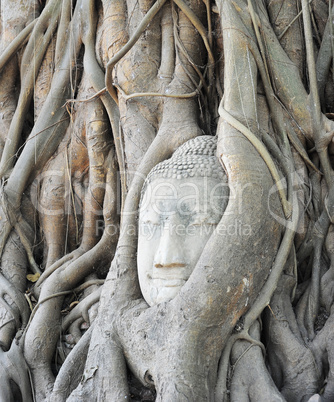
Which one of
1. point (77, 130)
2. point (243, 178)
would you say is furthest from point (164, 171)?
point (77, 130)

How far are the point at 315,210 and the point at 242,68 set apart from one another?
2.51ft

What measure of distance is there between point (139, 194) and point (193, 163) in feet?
1.21

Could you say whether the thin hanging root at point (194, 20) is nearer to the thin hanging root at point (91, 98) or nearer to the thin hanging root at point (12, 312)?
the thin hanging root at point (91, 98)

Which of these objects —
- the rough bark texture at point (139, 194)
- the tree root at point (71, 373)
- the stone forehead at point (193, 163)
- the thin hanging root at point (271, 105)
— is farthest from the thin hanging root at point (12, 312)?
the thin hanging root at point (271, 105)

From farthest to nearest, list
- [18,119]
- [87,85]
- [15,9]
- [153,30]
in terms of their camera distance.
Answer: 1. [15,9]
2. [18,119]
3. [87,85]
4. [153,30]

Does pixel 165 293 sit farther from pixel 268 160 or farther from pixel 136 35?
pixel 136 35

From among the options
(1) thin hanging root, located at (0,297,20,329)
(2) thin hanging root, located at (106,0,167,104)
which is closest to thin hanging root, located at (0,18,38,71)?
(2) thin hanging root, located at (106,0,167,104)

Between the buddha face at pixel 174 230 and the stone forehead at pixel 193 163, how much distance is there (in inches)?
1.1

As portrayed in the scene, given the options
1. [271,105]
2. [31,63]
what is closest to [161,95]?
[271,105]

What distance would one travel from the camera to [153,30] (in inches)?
125

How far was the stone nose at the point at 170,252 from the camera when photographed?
2.34 metres

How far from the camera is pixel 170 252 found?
2.35 meters

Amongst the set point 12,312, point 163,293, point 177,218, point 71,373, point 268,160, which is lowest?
point 71,373

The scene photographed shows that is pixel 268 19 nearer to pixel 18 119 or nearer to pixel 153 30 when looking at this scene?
pixel 153 30
